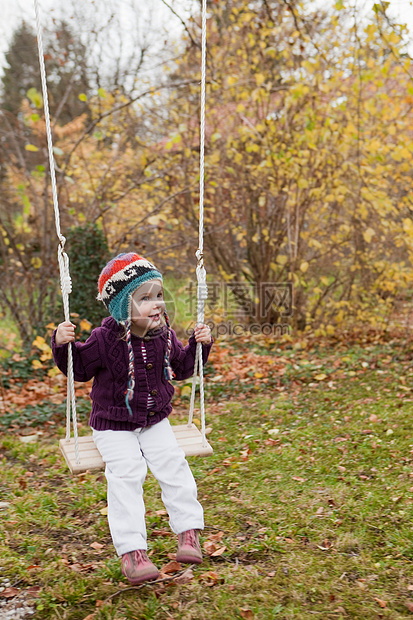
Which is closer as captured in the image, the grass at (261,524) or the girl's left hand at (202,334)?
the grass at (261,524)

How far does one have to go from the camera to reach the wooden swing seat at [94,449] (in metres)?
2.38

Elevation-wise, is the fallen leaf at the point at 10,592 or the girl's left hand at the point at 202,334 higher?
the girl's left hand at the point at 202,334

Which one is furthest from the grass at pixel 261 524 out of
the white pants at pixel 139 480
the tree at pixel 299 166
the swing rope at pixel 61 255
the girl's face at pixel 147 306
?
the tree at pixel 299 166

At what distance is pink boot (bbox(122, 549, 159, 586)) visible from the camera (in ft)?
7.13

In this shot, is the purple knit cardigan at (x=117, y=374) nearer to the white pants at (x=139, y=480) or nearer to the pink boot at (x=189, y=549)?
the white pants at (x=139, y=480)

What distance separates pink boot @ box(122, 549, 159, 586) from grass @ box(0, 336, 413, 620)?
0.48 ft

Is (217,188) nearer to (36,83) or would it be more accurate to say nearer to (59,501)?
(59,501)

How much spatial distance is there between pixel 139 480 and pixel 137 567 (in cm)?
32

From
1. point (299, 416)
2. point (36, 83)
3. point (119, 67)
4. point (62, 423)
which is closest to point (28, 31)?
point (36, 83)

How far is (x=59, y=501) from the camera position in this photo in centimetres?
325

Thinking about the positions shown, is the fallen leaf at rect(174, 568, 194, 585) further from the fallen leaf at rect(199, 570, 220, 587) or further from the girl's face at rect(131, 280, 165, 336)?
the girl's face at rect(131, 280, 165, 336)

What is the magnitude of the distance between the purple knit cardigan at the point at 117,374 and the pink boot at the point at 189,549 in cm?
47

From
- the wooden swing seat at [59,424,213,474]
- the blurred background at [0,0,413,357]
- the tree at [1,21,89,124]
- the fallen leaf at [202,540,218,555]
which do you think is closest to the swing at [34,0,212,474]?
the wooden swing seat at [59,424,213,474]

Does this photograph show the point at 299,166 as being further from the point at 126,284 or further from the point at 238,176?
the point at 126,284
